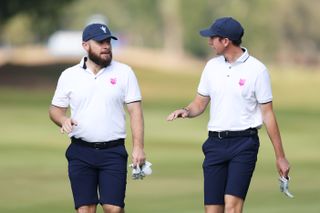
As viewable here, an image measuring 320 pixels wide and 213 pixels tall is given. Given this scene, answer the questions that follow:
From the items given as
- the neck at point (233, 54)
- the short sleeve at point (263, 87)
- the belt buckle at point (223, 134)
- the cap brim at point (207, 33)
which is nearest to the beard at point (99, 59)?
the cap brim at point (207, 33)

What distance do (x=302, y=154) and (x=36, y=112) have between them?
16.2 m

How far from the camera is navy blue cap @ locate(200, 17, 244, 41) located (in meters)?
10.8

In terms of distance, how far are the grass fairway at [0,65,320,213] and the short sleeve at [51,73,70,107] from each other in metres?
4.95

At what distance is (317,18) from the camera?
12569 centimetres

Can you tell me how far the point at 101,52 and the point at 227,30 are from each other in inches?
45.8

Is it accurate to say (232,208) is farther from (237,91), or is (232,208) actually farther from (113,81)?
(113,81)

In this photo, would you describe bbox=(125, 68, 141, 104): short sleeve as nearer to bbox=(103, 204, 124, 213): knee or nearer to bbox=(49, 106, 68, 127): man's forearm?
bbox=(49, 106, 68, 127): man's forearm

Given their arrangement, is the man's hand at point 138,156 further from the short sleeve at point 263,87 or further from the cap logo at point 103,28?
the short sleeve at point 263,87

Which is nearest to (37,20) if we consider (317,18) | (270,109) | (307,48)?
(270,109)

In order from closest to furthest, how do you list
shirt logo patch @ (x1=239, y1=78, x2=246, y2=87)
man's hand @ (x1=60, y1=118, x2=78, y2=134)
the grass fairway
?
man's hand @ (x1=60, y1=118, x2=78, y2=134) → shirt logo patch @ (x1=239, y1=78, x2=246, y2=87) → the grass fairway

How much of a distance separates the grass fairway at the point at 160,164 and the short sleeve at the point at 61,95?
495 centimetres

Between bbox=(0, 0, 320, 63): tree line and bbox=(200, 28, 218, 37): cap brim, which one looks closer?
bbox=(200, 28, 218, 37): cap brim

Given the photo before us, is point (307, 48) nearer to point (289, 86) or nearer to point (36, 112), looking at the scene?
point (289, 86)

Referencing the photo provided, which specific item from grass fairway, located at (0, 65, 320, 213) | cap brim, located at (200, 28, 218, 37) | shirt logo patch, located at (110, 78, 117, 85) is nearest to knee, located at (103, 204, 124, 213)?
shirt logo patch, located at (110, 78, 117, 85)
